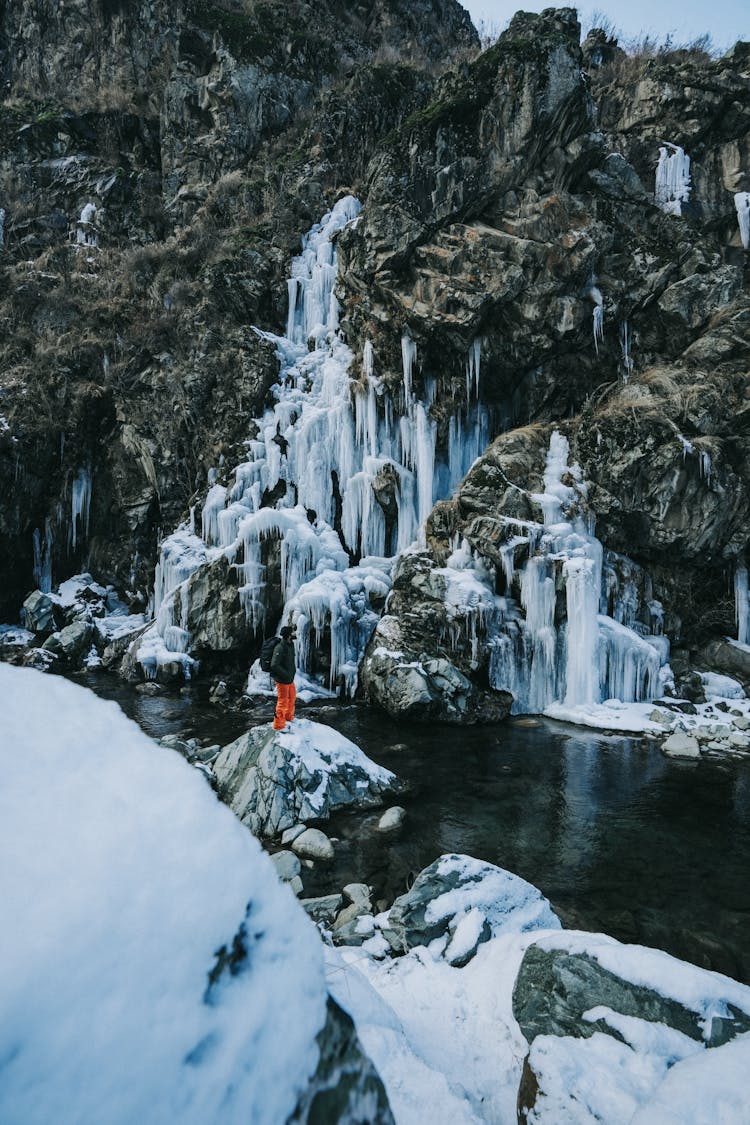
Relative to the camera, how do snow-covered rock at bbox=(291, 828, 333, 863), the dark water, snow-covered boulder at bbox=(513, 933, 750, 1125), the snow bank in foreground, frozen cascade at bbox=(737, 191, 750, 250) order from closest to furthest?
the snow bank in foreground → snow-covered boulder at bbox=(513, 933, 750, 1125) → the dark water → snow-covered rock at bbox=(291, 828, 333, 863) → frozen cascade at bbox=(737, 191, 750, 250)

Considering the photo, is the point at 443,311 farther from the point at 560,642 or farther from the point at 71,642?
the point at 71,642

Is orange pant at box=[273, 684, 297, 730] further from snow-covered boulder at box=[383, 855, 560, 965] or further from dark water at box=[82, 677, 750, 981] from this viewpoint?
snow-covered boulder at box=[383, 855, 560, 965]

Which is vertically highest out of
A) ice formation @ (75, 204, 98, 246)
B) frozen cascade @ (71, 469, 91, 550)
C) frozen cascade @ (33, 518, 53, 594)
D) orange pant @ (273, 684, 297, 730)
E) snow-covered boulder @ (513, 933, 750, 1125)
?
ice formation @ (75, 204, 98, 246)

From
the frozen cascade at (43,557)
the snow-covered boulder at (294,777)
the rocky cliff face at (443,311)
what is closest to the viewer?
the snow-covered boulder at (294,777)

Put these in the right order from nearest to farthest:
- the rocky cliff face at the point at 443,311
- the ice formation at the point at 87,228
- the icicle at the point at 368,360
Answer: the rocky cliff face at the point at 443,311
the icicle at the point at 368,360
the ice formation at the point at 87,228

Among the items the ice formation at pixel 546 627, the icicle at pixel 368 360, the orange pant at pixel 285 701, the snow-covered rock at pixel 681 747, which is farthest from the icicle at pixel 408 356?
the snow-covered rock at pixel 681 747

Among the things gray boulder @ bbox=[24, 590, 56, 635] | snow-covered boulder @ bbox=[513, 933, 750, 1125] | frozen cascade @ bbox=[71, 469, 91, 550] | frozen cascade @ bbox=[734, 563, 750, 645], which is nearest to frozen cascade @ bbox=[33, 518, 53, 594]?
frozen cascade @ bbox=[71, 469, 91, 550]

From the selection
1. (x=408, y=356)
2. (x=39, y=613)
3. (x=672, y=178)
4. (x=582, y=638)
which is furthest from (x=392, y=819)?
(x=672, y=178)

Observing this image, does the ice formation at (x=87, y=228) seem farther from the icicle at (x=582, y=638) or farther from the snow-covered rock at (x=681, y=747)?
the snow-covered rock at (x=681, y=747)

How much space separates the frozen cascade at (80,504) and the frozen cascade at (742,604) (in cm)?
2136

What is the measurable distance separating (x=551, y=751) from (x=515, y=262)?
13.7 meters

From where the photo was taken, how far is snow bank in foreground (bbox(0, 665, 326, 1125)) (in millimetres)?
781

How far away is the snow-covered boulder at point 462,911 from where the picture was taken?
3.54 m

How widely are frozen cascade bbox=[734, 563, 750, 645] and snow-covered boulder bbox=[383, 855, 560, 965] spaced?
12073 mm
